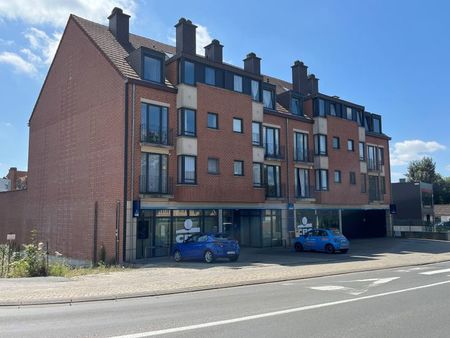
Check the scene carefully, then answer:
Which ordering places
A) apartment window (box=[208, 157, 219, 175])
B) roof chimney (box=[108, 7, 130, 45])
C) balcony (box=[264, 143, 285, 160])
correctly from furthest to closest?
balcony (box=[264, 143, 285, 160]) < roof chimney (box=[108, 7, 130, 45]) < apartment window (box=[208, 157, 219, 175])

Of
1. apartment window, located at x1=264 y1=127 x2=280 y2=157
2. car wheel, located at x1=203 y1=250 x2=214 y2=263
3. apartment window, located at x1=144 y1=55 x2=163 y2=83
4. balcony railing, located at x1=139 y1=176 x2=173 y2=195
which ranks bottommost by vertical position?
car wheel, located at x1=203 y1=250 x2=214 y2=263

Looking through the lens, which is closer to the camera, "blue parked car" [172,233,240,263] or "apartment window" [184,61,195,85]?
"blue parked car" [172,233,240,263]

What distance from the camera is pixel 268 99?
3147 cm

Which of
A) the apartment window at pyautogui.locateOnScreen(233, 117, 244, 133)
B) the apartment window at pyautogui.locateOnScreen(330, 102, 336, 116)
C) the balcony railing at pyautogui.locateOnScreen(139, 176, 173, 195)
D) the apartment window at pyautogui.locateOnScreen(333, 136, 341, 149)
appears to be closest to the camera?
the balcony railing at pyautogui.locateOnScreen(139, 176, 173, 195)

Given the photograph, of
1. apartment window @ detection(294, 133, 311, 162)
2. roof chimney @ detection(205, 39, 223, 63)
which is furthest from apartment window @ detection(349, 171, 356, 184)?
roof chimney @ detection(205, 39, 223, 63)

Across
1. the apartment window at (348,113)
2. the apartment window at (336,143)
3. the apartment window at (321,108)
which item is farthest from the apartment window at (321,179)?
the apartment window at (348,113)

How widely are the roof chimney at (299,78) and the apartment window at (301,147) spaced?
19.1 feet

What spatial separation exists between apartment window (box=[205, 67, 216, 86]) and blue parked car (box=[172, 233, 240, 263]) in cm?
987

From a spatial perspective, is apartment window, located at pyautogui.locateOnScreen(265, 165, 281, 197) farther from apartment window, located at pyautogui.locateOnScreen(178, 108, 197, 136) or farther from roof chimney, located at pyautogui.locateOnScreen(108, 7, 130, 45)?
roof chimney, located at pyautogui.locateOnScreen(108, 7, 130, 45)

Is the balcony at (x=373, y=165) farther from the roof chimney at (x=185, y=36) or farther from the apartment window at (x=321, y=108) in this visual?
the roof chimney at (x=185, y=36)

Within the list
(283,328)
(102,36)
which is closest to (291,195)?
(102,36)

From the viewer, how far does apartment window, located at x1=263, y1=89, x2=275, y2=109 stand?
1229 inches

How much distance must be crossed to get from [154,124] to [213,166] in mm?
4350

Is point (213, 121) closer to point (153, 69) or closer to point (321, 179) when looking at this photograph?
point (153, 69)
